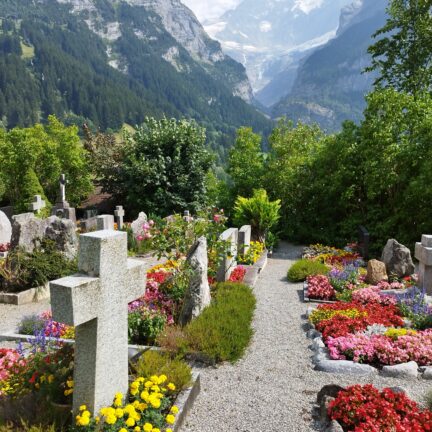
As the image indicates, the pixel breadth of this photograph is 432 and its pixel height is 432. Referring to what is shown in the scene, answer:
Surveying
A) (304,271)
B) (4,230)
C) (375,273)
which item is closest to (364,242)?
(375,273)

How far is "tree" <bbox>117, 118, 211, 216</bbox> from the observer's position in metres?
19.7

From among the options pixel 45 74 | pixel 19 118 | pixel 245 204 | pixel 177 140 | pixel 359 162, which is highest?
pixel 45 74

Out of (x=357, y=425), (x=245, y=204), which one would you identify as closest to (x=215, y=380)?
(x=357, y=425)

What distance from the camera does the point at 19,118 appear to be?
120062 millimetres

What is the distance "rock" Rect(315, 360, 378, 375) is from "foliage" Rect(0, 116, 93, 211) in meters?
23.2

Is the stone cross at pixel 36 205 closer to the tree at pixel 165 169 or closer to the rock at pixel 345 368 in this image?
the tree at pixel 165 169

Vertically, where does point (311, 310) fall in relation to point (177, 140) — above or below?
below

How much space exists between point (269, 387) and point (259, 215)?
10.9 m

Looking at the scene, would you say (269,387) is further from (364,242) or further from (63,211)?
(63,211)

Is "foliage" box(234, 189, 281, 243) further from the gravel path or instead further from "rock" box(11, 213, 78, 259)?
the gravel path

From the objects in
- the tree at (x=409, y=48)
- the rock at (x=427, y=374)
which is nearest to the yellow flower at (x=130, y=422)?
the rock at (x=427, y=374)

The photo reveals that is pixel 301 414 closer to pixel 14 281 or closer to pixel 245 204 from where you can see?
pixel 14 281

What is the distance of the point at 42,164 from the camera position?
1120 inches

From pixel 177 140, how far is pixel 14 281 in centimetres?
1182
